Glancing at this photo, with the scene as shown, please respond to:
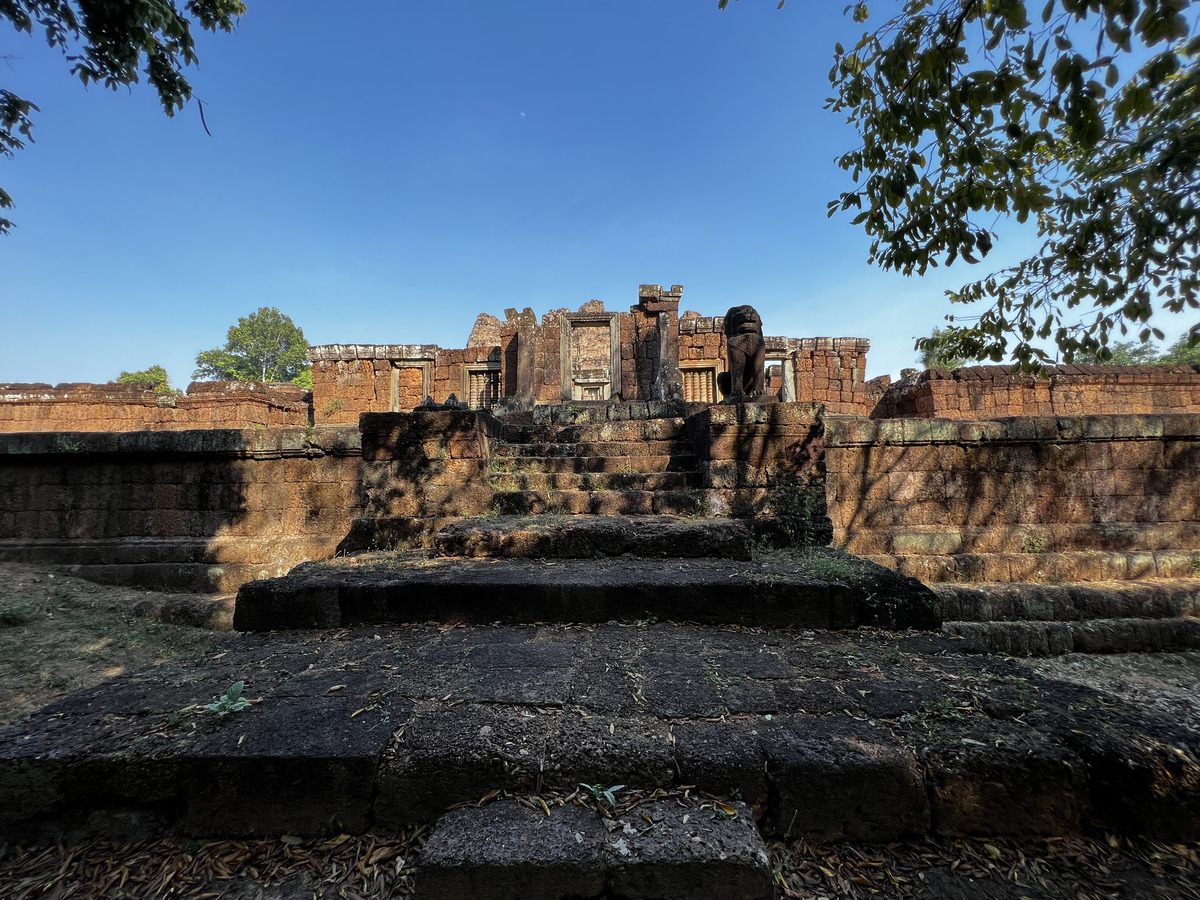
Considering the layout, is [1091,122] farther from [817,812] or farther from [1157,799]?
[817,812]

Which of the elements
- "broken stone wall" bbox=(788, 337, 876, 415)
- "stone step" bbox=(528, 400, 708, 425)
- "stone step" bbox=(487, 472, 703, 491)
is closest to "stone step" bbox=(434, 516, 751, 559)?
"stone step" bbox=(487, 472, 703, 491)

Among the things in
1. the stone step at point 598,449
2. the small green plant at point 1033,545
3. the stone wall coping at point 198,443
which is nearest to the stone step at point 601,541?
the stone step at point 598,449

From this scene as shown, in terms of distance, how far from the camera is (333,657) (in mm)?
2105

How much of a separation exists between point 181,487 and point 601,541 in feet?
16.0

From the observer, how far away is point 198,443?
502cm

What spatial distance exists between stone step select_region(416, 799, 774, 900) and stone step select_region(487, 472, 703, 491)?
3.29 m

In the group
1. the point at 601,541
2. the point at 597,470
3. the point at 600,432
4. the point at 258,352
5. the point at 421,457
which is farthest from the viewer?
the point at 258,352

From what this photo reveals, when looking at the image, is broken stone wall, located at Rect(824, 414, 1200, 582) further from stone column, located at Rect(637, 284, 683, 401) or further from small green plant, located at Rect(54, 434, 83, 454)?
small green plant, located at Rect(54, 434, 83, 454)

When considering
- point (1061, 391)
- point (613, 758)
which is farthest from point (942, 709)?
point (1061, 391)

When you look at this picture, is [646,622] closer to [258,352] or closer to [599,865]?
[599,865]

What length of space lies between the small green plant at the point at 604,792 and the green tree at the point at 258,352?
54.4m

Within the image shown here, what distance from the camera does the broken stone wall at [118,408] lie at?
1091 cm

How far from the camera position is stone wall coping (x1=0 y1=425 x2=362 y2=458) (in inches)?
196

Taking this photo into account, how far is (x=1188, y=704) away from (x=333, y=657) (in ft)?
11.0
